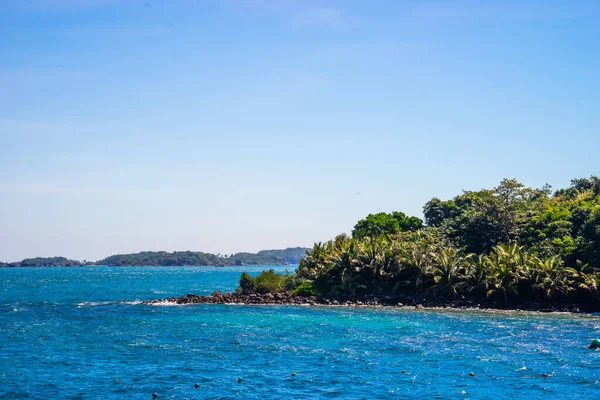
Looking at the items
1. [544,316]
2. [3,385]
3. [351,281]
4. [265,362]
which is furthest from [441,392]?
[351,281]

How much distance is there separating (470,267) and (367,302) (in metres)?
12.4

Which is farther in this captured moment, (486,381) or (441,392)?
(486,381)

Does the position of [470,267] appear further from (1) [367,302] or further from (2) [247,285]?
(2) [247,285]

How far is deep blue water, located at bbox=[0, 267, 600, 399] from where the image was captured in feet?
105

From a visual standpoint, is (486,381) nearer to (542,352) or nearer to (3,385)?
(542,352)

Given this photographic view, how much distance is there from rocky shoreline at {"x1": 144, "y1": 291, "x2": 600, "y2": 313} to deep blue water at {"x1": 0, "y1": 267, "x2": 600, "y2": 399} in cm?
439

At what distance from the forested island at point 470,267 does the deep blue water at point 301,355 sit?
625cm

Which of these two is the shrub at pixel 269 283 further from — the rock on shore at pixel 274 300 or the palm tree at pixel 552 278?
the palm tree at pixel 552 278

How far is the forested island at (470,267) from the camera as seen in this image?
6562 cm

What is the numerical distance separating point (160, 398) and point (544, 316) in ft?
138

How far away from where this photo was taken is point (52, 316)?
213 ft

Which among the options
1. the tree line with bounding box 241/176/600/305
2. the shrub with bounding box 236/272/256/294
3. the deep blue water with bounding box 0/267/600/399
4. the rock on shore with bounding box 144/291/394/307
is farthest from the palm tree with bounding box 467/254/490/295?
the shrub with bounding box 236/272/256/294

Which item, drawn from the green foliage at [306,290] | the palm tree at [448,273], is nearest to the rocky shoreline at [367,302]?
the green foliage at [306,290]

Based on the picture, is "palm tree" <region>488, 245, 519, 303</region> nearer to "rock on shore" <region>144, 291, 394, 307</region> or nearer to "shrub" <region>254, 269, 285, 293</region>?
"rock on shore" <region>144, 291, 394, 307</region>
